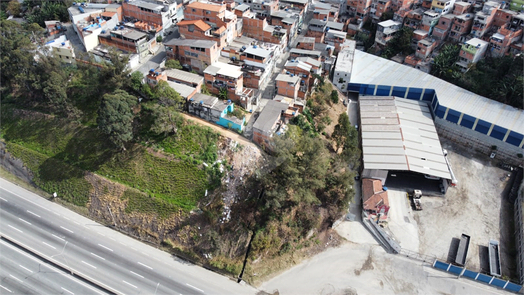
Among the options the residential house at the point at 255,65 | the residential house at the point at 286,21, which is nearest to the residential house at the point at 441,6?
the residential house at the point at 286,21

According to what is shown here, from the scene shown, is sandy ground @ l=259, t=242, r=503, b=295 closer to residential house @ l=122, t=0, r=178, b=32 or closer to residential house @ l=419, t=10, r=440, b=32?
residential house @ l=122, t=0, r=178, b=32

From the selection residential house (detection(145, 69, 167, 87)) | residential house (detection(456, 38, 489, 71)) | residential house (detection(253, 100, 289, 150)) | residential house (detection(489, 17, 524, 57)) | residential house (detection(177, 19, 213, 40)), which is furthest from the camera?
residential house (detection(489, 17, 524, 57))

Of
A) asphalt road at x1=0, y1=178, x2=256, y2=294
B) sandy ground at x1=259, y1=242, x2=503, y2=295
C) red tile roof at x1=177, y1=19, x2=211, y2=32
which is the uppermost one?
red tile roof at x1=177, y1=19, x2=211, y2=32

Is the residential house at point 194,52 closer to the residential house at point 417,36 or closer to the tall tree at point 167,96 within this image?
the tall tree at point 167,96

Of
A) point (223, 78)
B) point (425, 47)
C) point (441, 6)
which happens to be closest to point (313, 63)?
point (223, 78)

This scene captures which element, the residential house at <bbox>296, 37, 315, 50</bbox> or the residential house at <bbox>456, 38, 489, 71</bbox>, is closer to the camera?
the residential house at <bbox>456, 38, 489, 71</bbox>

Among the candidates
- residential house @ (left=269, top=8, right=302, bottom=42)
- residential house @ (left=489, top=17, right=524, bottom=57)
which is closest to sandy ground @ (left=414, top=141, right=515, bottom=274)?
residential house @ (left=489, top=17, right=524, bottom=57)

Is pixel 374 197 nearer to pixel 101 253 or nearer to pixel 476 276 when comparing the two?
pixel 476 276
